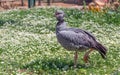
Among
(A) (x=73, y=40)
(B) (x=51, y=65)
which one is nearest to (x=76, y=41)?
(A) (x=73, y=40)

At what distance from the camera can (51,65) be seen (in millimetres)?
10844

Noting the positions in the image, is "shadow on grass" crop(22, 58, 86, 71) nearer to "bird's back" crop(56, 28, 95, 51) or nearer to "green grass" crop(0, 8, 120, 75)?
"green grass" crop(0, 8, 120, 75)

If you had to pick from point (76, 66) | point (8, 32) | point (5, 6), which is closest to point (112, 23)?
point (8, 32)

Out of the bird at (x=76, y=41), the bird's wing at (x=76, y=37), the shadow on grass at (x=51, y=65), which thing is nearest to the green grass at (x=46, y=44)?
the shadow on grass at (x=51, y=65)

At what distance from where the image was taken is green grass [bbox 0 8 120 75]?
10.5 meters

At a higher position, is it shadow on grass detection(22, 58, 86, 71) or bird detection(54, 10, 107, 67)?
bird detection(54, 10, 107, 67)

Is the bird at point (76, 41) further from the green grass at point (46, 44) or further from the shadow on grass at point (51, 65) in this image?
the green grass at point (46, 44)

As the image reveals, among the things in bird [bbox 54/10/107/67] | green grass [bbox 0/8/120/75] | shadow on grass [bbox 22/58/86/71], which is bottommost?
green grass [bbox 0/8/120/75]

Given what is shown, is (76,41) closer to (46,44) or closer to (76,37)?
(76,37)

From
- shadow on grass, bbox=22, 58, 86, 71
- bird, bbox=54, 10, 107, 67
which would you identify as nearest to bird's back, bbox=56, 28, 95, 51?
bird, bbox=54, 10, 107, 67

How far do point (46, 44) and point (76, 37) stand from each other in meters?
3.31

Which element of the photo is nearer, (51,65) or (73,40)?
(73,40)

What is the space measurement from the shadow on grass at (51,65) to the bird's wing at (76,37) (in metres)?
0.70

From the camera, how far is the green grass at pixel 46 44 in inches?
413
